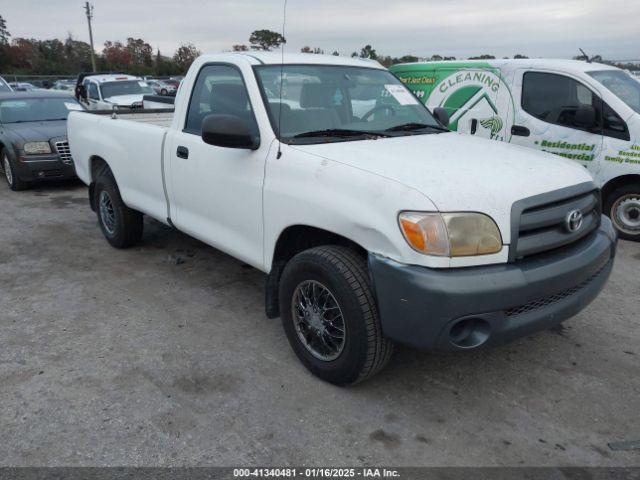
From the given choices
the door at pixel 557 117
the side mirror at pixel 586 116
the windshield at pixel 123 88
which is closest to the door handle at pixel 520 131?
the door at pixel 557 117

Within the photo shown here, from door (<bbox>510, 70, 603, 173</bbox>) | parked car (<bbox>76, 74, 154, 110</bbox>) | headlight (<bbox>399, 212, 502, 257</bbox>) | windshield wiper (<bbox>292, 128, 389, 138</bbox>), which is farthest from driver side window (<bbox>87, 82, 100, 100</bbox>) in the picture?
headlight (<bbox>399, 212, 502, 257</bbox>)

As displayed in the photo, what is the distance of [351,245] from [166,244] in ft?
→ 11.2

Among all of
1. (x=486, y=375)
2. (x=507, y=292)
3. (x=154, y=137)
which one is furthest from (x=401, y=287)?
(x=154, y=137)

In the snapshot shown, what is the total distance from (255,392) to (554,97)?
5317mm

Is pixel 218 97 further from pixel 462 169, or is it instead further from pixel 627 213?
pixel 627 213

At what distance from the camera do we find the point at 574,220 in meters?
2.92

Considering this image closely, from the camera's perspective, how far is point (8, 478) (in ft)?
8.11

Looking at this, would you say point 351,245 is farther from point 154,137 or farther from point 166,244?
point 166,244

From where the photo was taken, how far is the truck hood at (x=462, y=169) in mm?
2635

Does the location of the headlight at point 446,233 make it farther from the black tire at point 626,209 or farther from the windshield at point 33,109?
the windshield at point 33,109

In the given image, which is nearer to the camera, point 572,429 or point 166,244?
point 572,429

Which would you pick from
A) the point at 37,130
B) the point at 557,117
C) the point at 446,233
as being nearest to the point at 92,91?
the point at 37,130

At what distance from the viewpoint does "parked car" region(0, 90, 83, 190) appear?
27.3 ft

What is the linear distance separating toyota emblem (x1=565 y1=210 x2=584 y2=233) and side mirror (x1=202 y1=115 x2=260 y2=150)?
1895 millimetres
